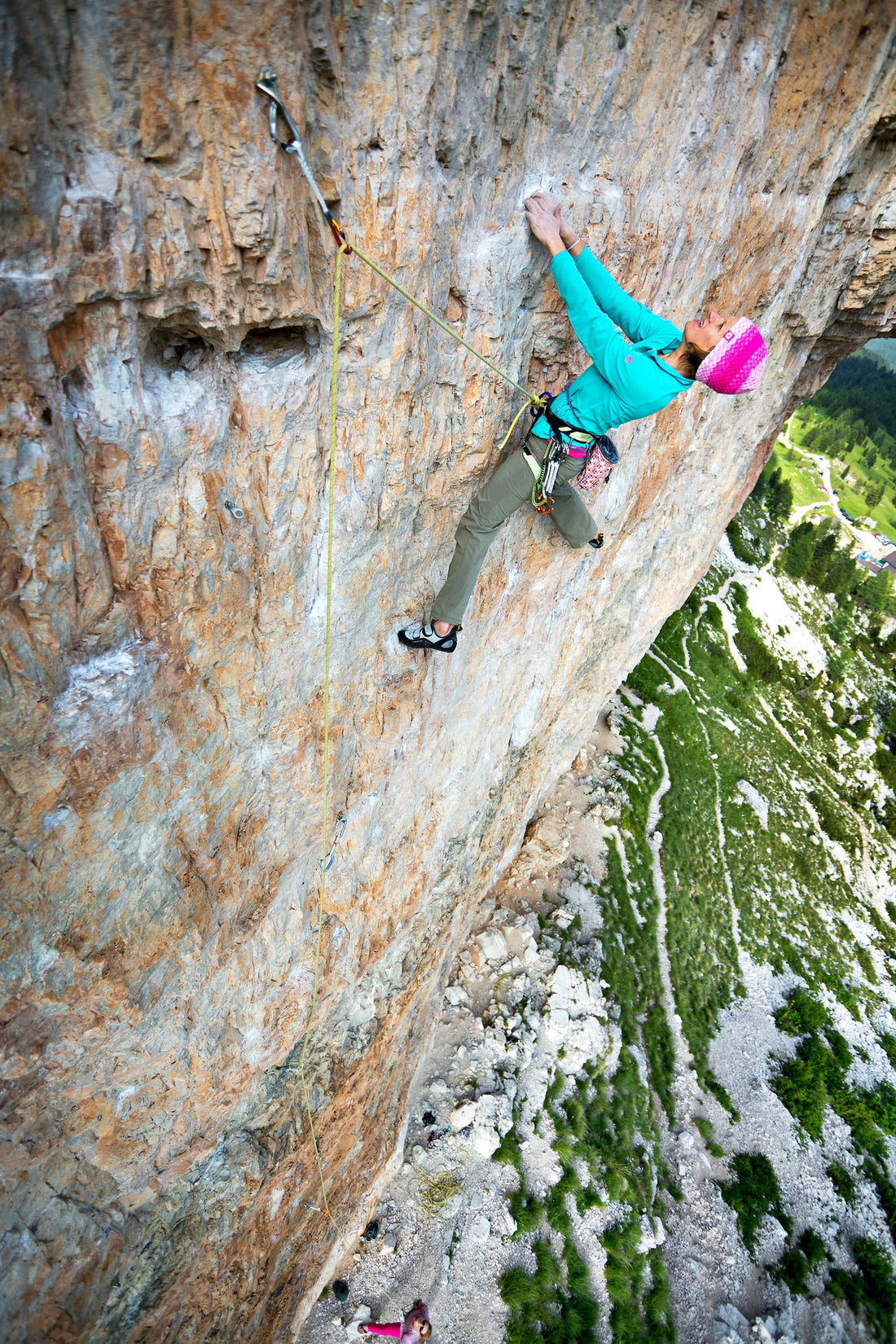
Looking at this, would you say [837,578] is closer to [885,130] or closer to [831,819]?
[831,819]

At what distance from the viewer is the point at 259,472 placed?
452 centimetres

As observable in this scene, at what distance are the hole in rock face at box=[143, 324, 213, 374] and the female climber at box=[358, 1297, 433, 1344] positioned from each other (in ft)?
42.3

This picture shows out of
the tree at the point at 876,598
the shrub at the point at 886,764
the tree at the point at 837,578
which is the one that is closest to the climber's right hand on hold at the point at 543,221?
the shrub at the point at 886,764

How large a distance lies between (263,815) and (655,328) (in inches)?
207

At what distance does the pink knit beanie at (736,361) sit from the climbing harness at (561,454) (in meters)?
1.08

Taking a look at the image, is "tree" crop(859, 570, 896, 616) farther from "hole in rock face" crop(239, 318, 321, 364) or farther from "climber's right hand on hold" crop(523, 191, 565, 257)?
"hole in rock face" crop(239, 318, 321, 364)

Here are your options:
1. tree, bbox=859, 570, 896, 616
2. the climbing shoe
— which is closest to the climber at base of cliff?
the climbing shoe

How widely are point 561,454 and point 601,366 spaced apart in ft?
2.96

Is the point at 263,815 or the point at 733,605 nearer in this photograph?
the point at 263,815

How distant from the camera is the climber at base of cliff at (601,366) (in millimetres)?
4844

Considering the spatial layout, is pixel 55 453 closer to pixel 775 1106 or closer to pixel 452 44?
pixel 452 44

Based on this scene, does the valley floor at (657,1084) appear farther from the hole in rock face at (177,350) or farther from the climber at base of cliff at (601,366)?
the hole in rock face at (177,350)

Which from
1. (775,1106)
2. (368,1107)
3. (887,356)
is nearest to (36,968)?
(368,1107)

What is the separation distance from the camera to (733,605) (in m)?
32.5
